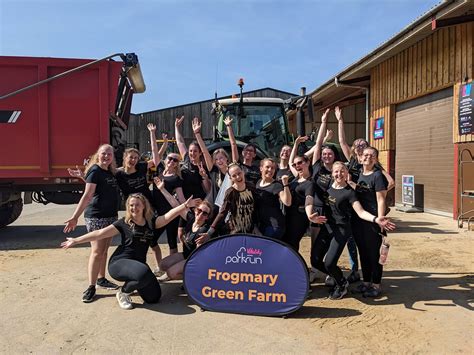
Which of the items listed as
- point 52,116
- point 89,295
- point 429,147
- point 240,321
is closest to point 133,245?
point 89,295

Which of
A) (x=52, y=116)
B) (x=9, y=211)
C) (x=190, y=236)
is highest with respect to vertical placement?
(x=52, y=116)

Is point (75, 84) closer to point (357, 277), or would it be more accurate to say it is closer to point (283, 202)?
point (283, 202)

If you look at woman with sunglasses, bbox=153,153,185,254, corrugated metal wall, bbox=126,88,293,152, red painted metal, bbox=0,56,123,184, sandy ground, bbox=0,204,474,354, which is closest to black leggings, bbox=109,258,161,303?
sandy ground, bbox=0,204,474,354

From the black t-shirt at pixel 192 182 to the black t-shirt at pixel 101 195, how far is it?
0.92 meters

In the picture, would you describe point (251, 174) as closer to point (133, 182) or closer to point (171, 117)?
point (133, 182)

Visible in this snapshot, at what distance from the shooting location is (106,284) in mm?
4723

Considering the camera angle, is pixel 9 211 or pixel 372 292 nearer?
pixel 372 292

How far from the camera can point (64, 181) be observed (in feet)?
24.0

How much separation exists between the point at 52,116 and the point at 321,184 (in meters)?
5.07

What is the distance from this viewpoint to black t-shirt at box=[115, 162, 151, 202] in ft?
15.7

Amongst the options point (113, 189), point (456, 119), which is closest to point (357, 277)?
point (113, 189)

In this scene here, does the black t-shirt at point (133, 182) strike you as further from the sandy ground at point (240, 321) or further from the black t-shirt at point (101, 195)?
the sandy ground at point (240, 321)

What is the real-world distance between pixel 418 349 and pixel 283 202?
1.81 meters

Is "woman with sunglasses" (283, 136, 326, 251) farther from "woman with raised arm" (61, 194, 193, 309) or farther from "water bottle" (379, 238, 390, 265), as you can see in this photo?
"woman with raised arm" (61, 194, 193, 309)
